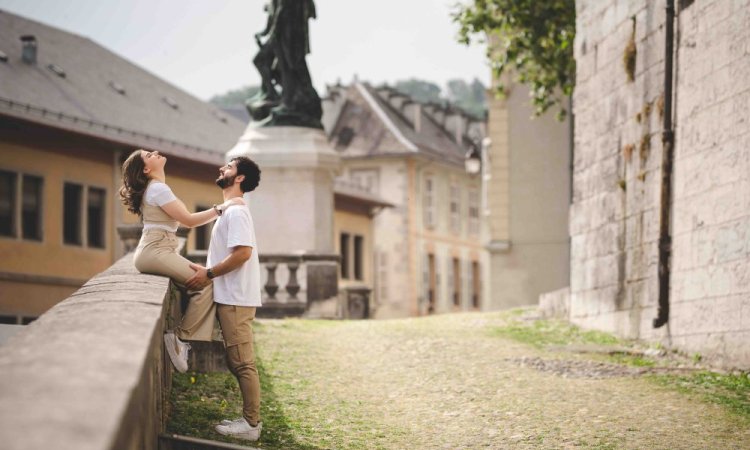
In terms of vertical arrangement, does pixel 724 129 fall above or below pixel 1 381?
above

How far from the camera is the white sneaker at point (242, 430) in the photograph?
308 inches

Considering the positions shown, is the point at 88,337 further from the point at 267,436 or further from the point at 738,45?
the point at 738,45

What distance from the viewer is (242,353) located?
781 cm

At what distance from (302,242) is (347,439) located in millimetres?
13771

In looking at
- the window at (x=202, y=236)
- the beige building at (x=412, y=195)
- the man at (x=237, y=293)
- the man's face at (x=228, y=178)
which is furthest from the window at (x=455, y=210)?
the man at (x=237, y=293)

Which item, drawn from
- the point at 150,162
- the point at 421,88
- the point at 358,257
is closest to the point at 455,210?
the point at 358,257

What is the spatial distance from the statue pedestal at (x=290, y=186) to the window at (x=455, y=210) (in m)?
42.6

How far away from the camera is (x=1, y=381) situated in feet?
12.4

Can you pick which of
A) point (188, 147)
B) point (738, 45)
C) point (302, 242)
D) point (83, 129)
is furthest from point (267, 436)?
point (188, 147)

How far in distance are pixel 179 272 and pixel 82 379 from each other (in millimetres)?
4358

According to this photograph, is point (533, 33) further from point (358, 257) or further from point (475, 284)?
point (475, 284)

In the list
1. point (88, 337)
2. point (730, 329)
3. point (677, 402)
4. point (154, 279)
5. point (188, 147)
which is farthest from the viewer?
point (188, 147)

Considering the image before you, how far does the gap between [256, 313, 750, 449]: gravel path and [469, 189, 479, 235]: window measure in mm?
52291

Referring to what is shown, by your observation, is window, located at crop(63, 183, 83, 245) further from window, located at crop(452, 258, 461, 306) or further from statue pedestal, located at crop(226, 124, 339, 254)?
window, located at crop(452, 258, 461, 306)
